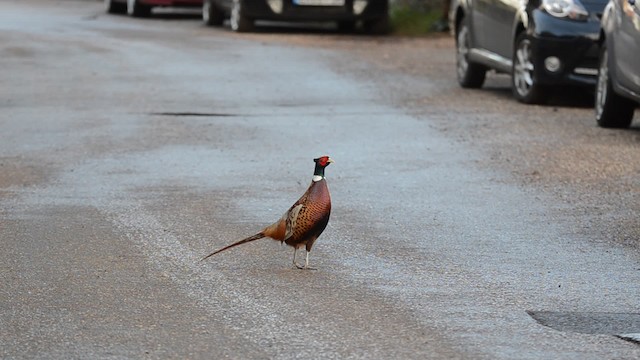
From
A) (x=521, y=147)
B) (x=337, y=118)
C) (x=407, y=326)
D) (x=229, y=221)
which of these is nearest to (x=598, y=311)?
(x=407, y=326)

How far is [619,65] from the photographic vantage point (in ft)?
47.7

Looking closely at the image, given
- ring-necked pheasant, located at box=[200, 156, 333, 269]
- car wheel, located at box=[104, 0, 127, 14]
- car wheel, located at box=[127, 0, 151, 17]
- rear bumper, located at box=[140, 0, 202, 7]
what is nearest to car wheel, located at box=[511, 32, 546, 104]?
ring-necked pheasant, located at box=[200, 156, 333, 269]

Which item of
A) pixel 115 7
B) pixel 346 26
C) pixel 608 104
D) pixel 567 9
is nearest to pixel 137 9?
pixel 115 7

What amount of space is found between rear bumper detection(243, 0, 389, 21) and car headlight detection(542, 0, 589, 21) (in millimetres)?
9422

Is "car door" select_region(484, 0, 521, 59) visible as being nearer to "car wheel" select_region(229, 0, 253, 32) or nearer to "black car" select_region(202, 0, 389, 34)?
"black car" select_region(202, 0, 389, 34)

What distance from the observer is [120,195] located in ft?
36.2

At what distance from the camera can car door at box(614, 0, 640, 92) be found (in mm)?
14078

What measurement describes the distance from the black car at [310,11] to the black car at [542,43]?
7.79 meters

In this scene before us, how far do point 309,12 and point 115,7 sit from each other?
9.28 m

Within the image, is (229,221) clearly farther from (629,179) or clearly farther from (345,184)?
(629,179)

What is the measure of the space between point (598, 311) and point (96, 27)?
21708 mm

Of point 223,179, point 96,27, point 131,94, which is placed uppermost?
point 223,179

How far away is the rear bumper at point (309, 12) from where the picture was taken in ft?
84.5

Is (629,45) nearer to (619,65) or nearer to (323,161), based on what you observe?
(619,65)
